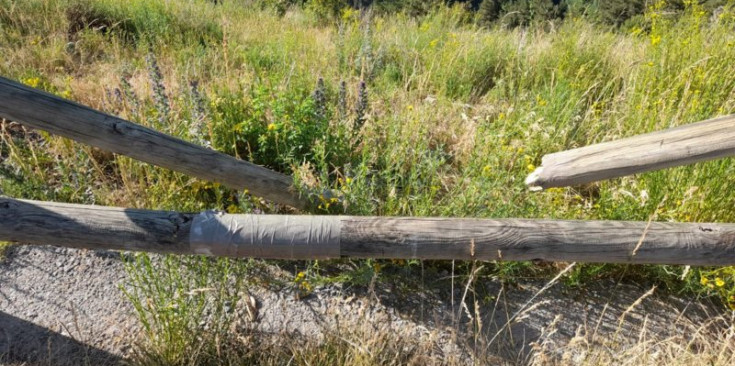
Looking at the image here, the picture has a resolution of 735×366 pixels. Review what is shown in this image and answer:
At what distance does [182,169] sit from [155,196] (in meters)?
0.88

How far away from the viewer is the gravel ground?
7.63ft

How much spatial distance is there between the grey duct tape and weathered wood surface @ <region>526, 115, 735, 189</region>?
38.4 inches

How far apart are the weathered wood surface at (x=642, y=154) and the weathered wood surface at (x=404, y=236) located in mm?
252

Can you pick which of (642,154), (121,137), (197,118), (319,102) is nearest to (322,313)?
(121,137)

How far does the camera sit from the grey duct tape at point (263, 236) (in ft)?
5.97

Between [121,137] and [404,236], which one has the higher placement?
[121,137]

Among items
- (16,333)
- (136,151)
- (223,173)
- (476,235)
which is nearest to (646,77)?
(476,235)

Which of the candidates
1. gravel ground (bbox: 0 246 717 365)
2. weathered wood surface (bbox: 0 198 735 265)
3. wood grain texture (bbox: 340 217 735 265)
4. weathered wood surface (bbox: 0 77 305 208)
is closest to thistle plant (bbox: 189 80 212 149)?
weathered wood surface (bbox: 0 77 305 208)

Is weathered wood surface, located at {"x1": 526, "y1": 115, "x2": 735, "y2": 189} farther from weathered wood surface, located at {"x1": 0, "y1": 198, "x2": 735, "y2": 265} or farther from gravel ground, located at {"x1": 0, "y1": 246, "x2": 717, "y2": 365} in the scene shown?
gravel ground, located at {"x1": 0, "y1": 246, "x2": 717, "y2": 365}

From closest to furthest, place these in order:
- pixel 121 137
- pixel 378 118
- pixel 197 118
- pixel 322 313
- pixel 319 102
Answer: pixel 121 137, pixel 322 313, pixel 197 118, pixel 319 102, pixel 378 118

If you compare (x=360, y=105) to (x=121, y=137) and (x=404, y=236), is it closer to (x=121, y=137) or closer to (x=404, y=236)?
(x=404, y=236)

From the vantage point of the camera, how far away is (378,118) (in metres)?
3.76

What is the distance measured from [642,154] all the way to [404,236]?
110 cm

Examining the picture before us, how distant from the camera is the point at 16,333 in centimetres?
236
